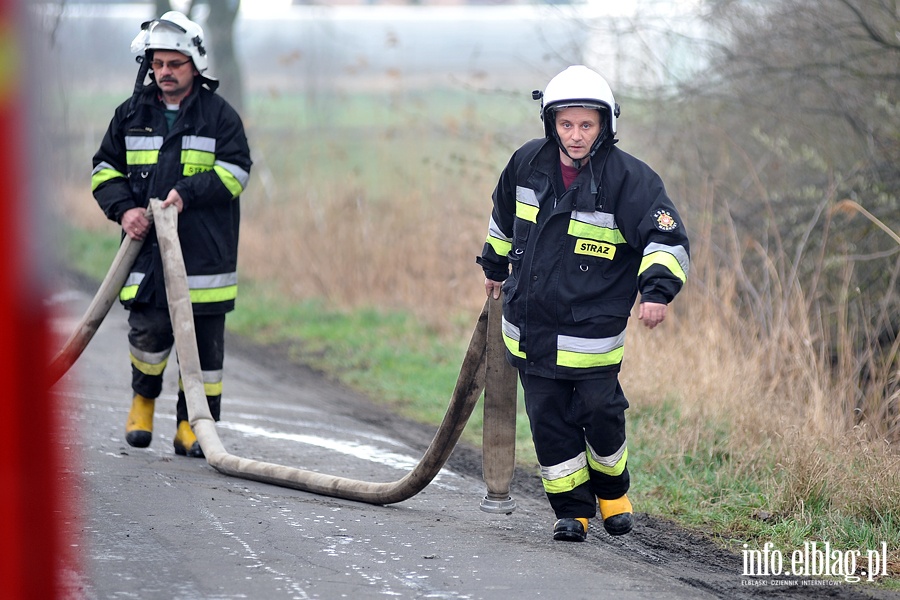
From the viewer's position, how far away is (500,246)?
196 inches

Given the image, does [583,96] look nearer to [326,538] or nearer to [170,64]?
[326,538]

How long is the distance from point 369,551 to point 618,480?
1.10m

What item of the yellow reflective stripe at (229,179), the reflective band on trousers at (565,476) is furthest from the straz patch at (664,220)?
the yellow reflective stripe at (229,179)

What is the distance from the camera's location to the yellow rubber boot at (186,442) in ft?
→ 20.1

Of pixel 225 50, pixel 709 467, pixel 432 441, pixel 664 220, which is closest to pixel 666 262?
pixel 664 220

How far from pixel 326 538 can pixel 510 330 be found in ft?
3.81

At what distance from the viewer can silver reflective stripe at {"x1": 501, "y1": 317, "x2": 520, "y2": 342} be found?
15.7 feet

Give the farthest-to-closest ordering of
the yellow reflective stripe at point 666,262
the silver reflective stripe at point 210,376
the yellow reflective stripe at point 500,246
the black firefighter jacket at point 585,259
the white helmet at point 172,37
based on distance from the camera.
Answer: the silver reflective stripe at point 210,376, the white helmet at point 172,37, the yellow reflective stripe at point 500,246, the black firefighter jacket at point 585,259, the yellow reflective stripe at point 666,262

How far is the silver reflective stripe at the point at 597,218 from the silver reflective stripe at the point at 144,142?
248 cm

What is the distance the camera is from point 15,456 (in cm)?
209

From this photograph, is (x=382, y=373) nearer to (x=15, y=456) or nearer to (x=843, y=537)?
(x=843, y=537)

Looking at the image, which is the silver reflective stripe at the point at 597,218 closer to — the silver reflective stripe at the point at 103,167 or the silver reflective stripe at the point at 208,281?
the silver reflective stripe at the point at 208,281

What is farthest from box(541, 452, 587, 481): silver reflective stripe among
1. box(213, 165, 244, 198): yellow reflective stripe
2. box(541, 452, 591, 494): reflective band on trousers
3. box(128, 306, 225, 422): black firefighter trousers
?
box(213, 165, 244, 198): yellow reflective stripe

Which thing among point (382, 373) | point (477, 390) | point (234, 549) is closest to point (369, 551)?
point (234, 549)
